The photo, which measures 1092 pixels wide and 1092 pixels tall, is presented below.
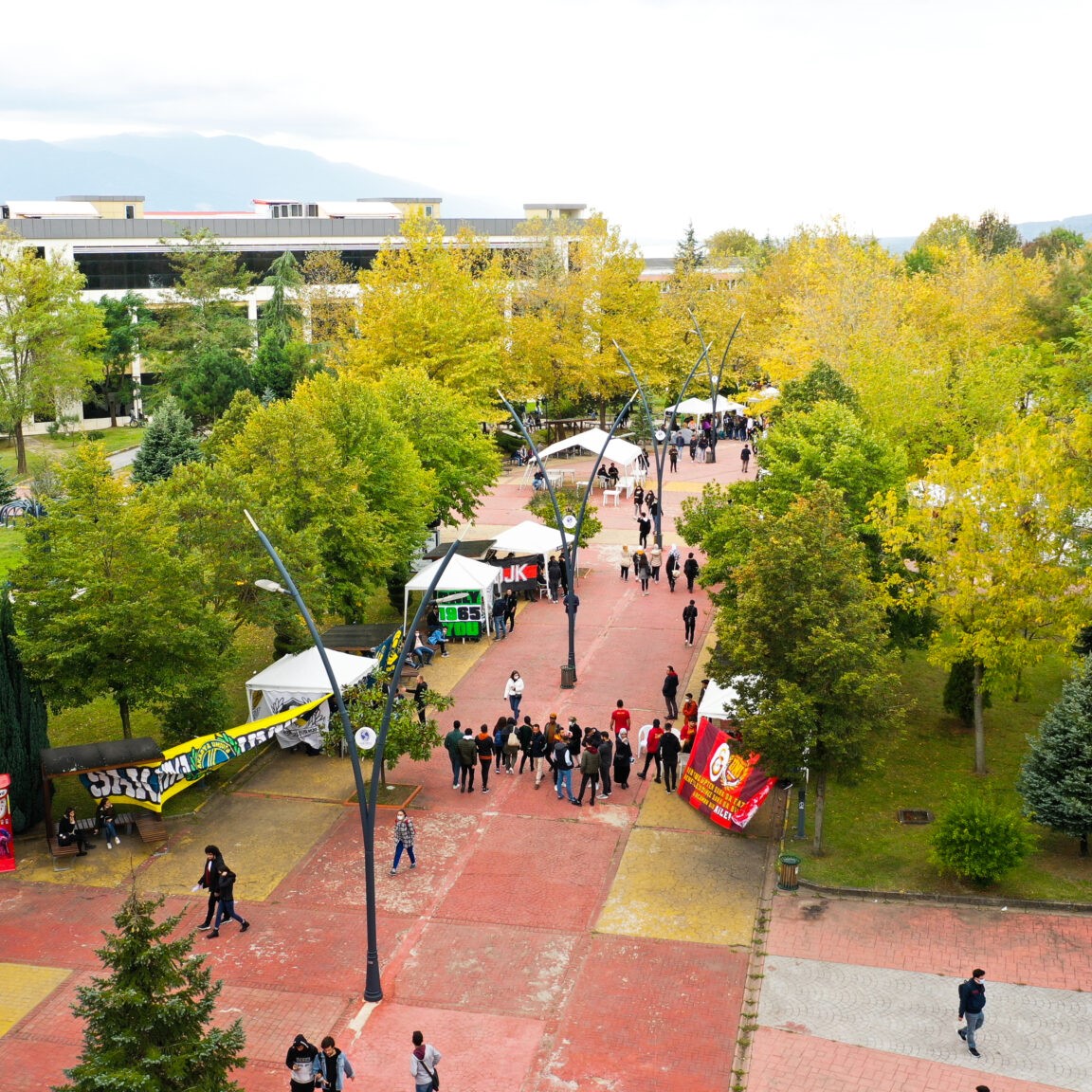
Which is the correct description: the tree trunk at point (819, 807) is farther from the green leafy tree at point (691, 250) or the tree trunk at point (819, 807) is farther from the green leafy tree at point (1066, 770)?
the green leafy tree at point (691, 250)

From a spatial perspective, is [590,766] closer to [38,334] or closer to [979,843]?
[979,843]

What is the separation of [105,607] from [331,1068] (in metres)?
10.7

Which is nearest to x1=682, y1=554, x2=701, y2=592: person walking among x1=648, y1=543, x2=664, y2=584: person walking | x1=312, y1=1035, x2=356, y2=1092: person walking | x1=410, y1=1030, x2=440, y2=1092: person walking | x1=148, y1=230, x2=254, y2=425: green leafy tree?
x1=648, y1=543, x2=664, y2=584: person walking

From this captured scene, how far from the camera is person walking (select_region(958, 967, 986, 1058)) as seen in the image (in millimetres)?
14320

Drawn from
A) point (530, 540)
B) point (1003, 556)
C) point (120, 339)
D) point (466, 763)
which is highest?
point (120, 339)

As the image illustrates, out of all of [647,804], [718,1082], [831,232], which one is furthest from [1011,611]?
[831,232]

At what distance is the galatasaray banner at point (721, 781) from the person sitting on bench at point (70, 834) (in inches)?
409

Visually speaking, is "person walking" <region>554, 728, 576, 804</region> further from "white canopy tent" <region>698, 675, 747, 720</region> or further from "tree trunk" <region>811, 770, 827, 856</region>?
"tree trunk" <region>811, 770, 827, 856</region>

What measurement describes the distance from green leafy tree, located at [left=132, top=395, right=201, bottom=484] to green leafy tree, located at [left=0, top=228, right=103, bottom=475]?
12.6 m

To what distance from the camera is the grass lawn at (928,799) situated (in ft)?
61.1

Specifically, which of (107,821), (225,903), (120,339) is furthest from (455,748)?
(120,339)

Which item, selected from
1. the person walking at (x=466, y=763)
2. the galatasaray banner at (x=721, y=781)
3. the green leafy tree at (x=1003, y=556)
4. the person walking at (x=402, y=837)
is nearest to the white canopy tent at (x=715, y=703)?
the galatasaray banner at (x=721, y=781)

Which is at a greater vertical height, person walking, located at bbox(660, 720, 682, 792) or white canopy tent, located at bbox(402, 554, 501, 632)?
white canopy tent, located at bbox(402, 554, 501, 632)

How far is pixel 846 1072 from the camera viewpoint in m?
14.3
